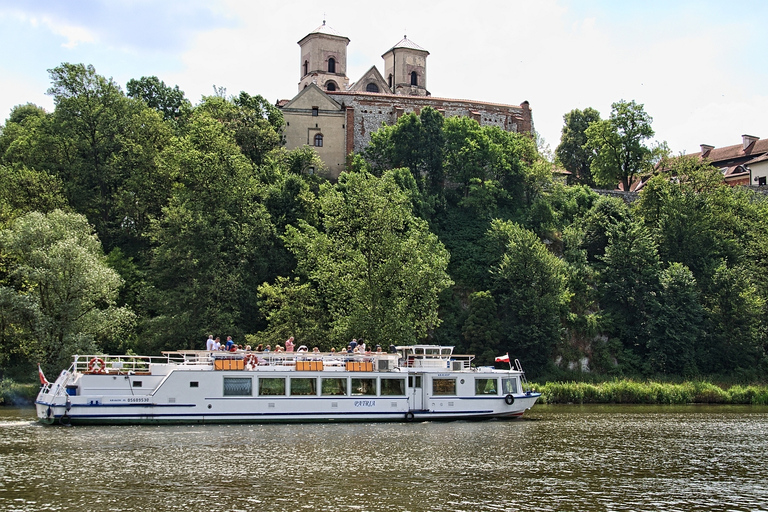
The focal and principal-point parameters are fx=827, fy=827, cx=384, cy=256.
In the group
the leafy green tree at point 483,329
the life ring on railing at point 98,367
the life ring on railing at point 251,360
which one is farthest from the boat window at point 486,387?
the life ring on railing at point 98,367

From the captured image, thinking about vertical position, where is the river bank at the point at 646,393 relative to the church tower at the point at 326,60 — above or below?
below

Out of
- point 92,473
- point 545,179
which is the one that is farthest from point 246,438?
point 545,179

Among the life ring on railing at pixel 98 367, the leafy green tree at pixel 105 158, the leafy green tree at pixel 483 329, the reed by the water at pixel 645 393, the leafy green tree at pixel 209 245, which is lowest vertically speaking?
the reed by the water at pixel 645 393

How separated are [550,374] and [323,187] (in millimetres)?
18443

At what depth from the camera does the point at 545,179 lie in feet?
222

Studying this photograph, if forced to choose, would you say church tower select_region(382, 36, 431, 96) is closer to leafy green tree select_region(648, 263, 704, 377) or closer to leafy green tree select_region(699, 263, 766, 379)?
leafy green tree select_region(648, 263, 704, 377)

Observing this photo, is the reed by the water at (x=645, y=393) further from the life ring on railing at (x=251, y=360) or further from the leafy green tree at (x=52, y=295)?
the leafy green tree at (x=52, y=295)

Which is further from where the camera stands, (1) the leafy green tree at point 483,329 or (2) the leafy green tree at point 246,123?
(2) the leafy green tree at point 246,123

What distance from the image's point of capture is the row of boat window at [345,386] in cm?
3288

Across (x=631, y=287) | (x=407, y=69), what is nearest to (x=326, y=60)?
(x=407, y=69)

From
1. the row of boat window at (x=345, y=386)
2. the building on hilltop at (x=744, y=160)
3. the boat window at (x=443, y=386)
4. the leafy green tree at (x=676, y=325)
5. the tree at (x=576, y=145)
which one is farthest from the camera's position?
the tree at (x=576, y=145)

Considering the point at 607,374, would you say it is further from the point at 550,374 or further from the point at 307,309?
the point at 307,309

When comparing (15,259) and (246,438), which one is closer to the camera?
(246,438)

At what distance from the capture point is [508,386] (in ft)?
118
